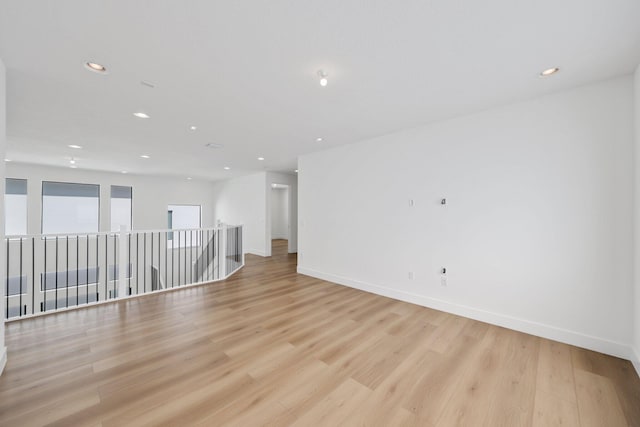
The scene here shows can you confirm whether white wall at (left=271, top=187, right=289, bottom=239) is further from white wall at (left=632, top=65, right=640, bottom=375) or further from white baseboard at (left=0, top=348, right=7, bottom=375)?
white wall at (left=632, top=65, right=640, bottom=375)

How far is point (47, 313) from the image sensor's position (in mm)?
3148

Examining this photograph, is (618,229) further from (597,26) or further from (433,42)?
(433,42)

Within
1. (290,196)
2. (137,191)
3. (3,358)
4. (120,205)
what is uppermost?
(137,191)

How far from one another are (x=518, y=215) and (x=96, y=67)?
15.0ft

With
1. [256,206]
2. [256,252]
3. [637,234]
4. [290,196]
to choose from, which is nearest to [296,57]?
[637,234]

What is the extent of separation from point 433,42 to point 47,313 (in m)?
5.23

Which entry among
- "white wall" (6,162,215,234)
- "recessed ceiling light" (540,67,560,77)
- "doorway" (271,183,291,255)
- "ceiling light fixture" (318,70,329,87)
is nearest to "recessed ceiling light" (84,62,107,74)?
"ceiling light fixture" (318,70,329,87)

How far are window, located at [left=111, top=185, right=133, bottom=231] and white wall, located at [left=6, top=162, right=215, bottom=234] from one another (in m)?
0.13

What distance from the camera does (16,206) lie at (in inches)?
261

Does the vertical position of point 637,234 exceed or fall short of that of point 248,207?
it falls short

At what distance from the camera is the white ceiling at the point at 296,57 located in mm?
1592

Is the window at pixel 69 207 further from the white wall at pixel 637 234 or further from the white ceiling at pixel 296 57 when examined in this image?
the white wall at pixel 637 234

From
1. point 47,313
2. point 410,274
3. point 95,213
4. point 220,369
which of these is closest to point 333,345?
point 220,369

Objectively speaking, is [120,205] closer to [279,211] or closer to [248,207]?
[248,207]
